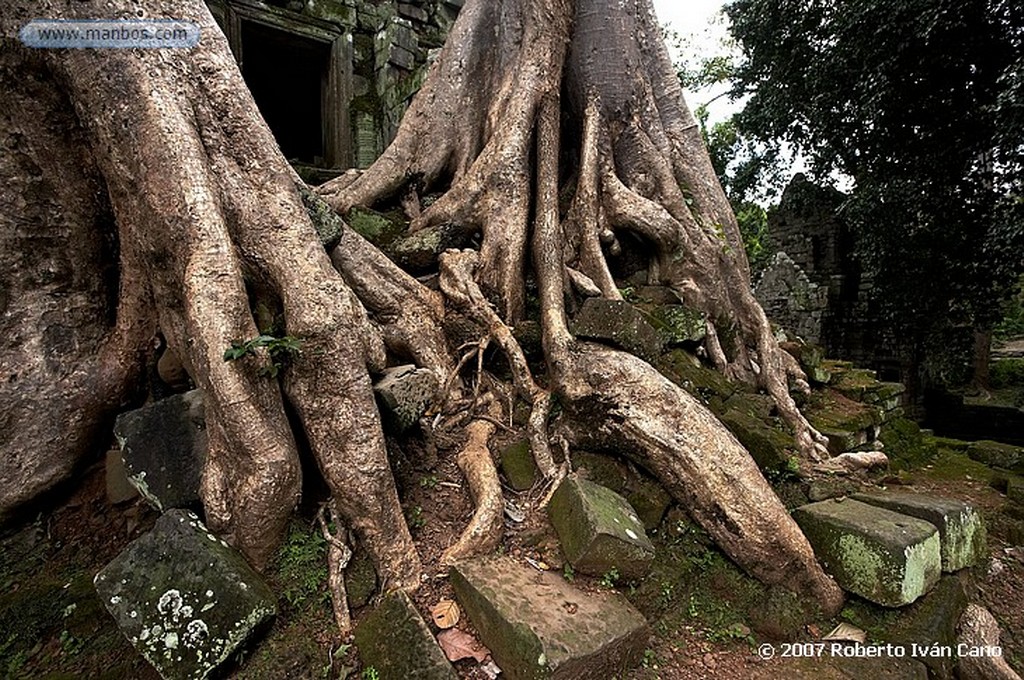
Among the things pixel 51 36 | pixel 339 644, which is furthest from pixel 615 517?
pixel 51 36

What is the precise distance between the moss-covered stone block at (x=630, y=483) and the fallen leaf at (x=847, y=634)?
69 cm

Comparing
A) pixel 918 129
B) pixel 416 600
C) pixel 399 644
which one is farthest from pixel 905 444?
pixel 918 129

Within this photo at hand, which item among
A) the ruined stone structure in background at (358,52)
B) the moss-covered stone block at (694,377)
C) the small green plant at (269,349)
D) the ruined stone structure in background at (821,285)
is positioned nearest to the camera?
the small green plant at (269,349)

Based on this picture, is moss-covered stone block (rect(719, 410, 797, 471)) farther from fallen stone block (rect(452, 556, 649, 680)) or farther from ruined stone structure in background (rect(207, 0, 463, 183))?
ruined stone structure in background (rect(207, 0, 463, 183))

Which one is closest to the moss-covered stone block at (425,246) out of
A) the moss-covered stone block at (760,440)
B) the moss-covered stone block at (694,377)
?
the moss-covered stone block at (694,377)

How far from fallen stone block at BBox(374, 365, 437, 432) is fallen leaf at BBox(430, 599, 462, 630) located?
0.73 metres

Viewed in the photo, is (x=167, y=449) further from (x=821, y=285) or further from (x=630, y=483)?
(x=821, y=285)

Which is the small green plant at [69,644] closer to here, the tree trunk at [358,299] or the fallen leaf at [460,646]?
the tree trunk at [358,299]

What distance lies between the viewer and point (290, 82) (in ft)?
28.4

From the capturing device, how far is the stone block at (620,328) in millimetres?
2588

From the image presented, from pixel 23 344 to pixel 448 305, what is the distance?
5.98ft

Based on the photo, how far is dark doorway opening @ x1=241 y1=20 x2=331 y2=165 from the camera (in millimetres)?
6344

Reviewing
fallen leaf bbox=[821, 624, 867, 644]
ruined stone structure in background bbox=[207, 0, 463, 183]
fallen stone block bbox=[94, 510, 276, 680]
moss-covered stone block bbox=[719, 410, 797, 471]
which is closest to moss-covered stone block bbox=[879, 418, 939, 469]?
moss-covered stone block bbox=[719, 410, 797, 471]

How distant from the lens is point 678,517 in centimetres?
225
